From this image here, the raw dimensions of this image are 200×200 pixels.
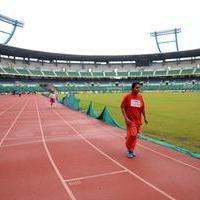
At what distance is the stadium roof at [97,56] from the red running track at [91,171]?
57.3 meters

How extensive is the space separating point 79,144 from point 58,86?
65594 millimetres

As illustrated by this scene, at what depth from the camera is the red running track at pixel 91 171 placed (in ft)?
14.5

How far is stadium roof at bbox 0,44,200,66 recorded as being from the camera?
6468 cm

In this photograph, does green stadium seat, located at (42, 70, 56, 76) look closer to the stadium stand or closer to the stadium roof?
the stadium stand

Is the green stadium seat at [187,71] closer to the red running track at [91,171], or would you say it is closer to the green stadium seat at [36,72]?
the green stadium seat at [36,72]

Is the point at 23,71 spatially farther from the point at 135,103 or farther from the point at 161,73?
the point at 135,103

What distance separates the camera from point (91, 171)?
5555mm

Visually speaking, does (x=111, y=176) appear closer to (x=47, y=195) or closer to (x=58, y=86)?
(x=47, y=195)

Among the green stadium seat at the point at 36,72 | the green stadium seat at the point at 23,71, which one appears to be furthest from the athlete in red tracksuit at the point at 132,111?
the green stadium seat at the point at 36,72

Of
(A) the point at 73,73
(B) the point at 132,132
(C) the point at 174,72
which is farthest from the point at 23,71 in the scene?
(B) the point at 132,132

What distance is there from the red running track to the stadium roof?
5725 cm

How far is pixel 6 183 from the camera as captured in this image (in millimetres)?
4961

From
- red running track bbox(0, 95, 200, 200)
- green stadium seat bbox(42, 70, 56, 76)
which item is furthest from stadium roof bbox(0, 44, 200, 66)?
red running track bbox(0, 95, 200, 200)

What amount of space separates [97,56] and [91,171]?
73055 mm
